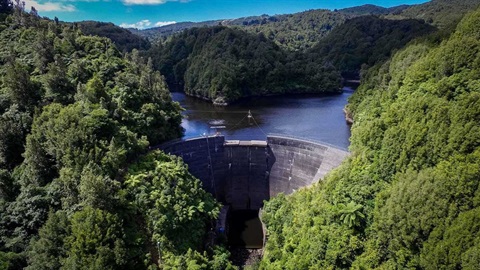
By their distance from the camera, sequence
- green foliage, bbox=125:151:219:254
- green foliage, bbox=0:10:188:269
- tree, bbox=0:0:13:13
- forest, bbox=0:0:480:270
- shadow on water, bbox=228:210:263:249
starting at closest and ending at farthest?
forest, bbox=0:0:480:270 → green foliage, bbox=0:10:188:269 → green foliage, bbox=125:151:219:254 → shadow on water, bbox=228:210:263:249 → tree, bbox=0:0:13:13

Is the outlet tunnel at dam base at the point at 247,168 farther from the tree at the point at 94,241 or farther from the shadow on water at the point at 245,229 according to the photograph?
the tree at the point at 94,241

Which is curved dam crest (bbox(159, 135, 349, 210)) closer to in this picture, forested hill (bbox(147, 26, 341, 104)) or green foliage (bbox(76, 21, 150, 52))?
forested hill (bbox(147, 26, 341, 104))

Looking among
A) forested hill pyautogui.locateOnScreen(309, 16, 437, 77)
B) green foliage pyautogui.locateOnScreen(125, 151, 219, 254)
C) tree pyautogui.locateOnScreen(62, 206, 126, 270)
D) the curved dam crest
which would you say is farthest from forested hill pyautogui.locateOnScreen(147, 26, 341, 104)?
tree pyautogui.locateOnScreen(62, 206, 126, 270)

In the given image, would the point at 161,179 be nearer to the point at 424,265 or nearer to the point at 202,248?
the point at 202,248

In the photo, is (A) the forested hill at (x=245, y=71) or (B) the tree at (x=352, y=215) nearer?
(B) the tree at (x=352, y=215)

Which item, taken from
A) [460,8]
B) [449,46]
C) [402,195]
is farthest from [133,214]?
[460,8]

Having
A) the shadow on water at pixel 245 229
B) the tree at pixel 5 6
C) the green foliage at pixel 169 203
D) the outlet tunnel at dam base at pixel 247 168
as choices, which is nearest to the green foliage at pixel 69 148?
the green foliage at pixel 169 203
